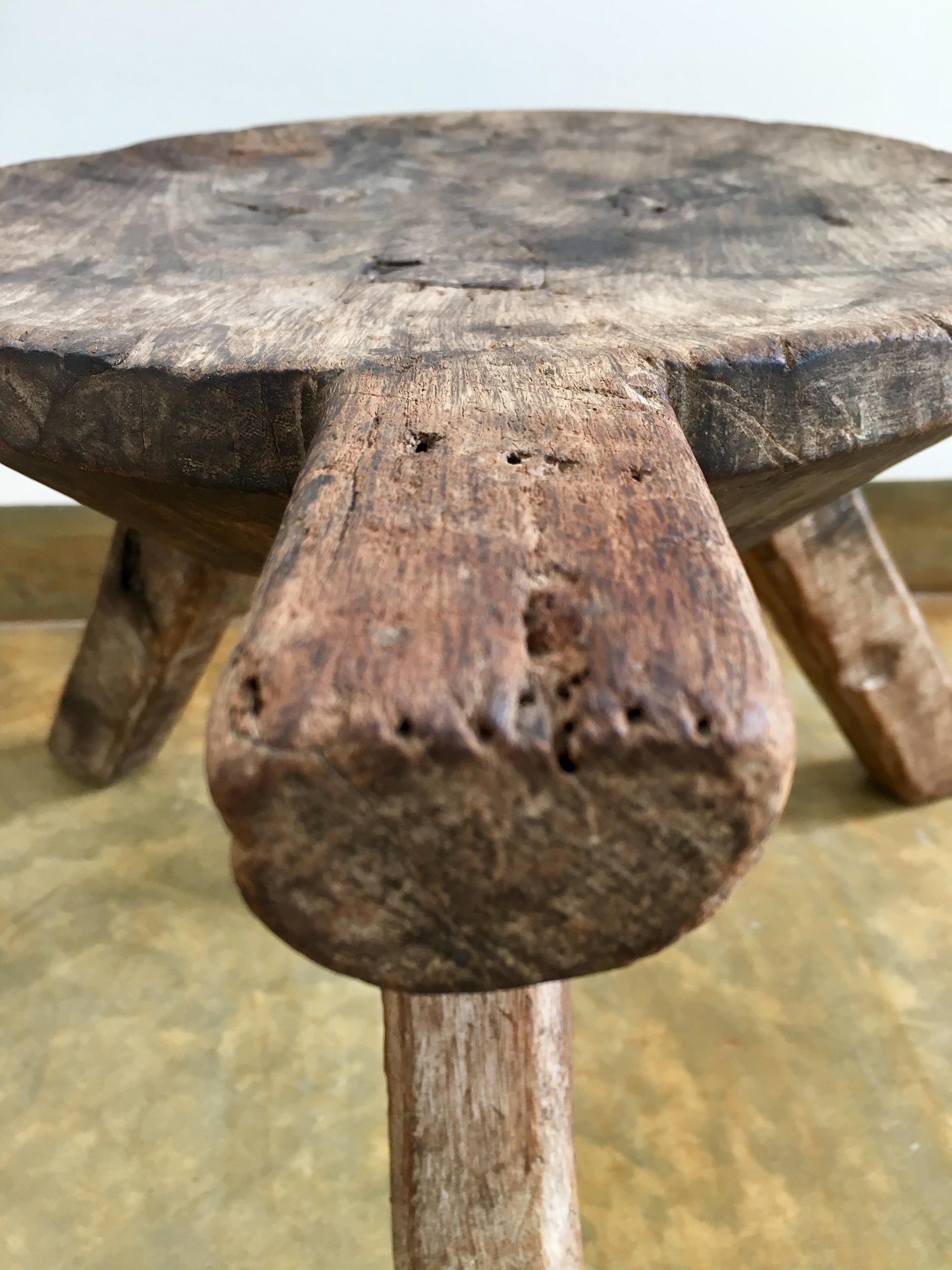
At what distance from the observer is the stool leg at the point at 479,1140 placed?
0.64 metres

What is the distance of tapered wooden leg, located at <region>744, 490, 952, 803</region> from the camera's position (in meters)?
1.15

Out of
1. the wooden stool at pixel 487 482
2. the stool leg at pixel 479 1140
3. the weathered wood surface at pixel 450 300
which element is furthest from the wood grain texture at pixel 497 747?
the stool leg at pixel 479 1140

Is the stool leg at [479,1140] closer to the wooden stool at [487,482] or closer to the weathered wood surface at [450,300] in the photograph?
the wooden stool at [487,482]

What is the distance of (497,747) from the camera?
0.33 m

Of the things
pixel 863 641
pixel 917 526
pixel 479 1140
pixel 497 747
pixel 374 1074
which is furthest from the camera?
pixel 917 526

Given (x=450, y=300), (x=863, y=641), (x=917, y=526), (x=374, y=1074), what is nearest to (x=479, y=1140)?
(x=374, y=1074)

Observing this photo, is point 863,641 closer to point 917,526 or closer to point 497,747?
point 917,526

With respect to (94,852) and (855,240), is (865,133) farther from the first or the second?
(94,852)

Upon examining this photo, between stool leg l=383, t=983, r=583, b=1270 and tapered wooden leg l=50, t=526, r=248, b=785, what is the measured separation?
2.14 feet

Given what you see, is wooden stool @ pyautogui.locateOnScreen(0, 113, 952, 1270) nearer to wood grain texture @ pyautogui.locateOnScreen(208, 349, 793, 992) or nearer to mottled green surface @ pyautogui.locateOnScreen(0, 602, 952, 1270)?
wood grain texture @ pyautogui.locateOnScreen(208, 349, 793, 992)

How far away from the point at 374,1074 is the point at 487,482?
70 cm

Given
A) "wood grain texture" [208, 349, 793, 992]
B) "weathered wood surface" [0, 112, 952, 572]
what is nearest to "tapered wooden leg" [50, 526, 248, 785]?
"weathered wood surface" [0, 112, 952, 572]

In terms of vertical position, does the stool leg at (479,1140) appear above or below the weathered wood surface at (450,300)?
below

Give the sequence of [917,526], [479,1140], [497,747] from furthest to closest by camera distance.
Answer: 1. [917,526]
2. [479,1140]
3. [497,747]
